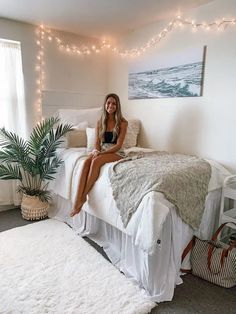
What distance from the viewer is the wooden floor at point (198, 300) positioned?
172 cm

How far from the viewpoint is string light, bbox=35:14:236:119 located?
2.63 meters

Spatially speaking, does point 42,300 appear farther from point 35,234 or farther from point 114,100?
point 114,100

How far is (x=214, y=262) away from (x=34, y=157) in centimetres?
216

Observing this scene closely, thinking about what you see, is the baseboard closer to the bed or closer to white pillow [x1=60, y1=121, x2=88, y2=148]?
the bed

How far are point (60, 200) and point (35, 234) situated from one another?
0.62m

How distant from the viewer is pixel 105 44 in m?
3.91

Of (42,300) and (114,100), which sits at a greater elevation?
(114,100)

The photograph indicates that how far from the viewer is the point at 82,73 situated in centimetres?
377

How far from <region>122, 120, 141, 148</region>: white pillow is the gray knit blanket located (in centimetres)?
99

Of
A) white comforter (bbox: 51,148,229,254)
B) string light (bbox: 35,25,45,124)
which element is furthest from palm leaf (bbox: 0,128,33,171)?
string light (bbox: 35,25,45,124)

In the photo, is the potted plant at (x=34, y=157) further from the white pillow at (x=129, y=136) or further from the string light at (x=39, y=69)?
the string light at (x=39, y=69)

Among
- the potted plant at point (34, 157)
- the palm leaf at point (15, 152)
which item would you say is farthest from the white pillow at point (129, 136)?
the palm leaf at point (15, 152)

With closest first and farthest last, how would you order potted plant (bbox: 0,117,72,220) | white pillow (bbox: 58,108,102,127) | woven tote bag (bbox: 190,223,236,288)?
Answer: woven tote bag (bbox: 190,223,236,288) → potted plant (bbox: 0,117,72,220) → white pillow (bbox: 58,108,102,127)

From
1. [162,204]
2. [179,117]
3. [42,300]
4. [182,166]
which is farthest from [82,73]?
[42,300]
